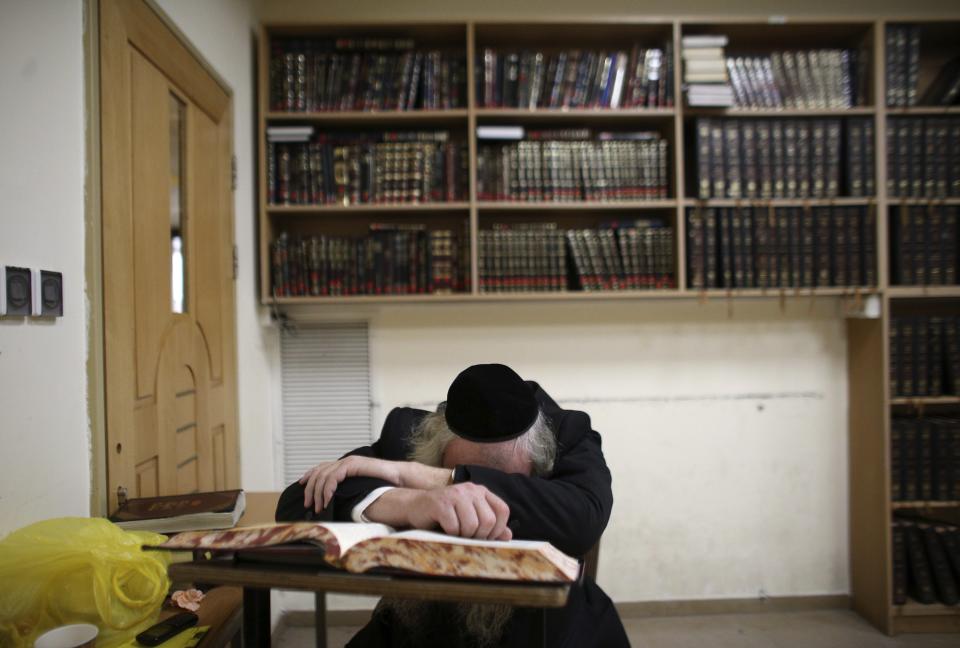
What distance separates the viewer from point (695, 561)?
9.00 ft

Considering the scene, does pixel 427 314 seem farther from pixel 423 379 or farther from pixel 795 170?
pixel 795 170

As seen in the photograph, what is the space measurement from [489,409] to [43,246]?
1003 mm

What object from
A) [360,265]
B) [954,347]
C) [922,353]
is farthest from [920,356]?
[360,265]

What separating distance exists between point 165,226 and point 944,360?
320 centimetres

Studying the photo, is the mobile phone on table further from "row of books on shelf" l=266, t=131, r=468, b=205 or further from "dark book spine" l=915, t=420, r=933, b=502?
"dark book spine" l=915, t=420, r=933, b=502

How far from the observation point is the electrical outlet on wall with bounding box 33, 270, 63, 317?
1.14m

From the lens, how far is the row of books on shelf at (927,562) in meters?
2.49

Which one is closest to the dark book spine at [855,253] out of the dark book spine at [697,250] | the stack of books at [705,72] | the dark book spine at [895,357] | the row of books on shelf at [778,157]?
the row of books on shelf at [778,157]

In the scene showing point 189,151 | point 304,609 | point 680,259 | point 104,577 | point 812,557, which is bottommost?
point 304,609

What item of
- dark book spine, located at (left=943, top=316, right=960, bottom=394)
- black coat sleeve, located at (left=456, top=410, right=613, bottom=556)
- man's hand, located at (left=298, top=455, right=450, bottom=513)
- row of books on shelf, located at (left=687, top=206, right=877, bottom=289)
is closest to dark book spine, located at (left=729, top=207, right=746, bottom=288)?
row of books on shelf, located at (left=687, top=206, right=877, bottom=289)

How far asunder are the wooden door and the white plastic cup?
0.59 meters

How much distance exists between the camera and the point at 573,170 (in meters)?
2.52

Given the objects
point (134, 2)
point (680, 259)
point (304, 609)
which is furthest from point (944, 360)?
point (134, 2)

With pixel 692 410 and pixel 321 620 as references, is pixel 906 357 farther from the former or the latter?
pixel 321 620
